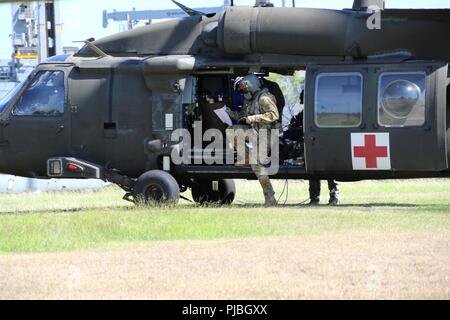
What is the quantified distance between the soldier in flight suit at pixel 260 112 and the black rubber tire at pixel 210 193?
7.59 ft

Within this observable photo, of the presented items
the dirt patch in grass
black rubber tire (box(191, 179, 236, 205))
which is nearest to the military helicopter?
black rubber tire (box(191, 179, 236, 205))

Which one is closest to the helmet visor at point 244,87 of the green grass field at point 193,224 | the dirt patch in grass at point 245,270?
the green grass field at point 193,224

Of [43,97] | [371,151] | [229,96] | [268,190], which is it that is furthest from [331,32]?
[43,97]

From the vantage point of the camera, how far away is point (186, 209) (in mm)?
15750

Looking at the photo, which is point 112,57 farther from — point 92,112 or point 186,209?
point 186,209

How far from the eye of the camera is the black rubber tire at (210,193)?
19422mm

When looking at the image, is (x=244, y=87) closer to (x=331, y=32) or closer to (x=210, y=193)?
(x=331, y=32)

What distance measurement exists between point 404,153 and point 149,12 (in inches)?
3012

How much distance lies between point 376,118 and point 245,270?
7.04 metres

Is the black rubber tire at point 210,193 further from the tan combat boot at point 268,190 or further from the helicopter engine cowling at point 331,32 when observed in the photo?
the helicopter engine cowling at point 331,32

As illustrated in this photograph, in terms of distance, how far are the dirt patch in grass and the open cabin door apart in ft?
14.5

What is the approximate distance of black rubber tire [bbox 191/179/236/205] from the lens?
765 inches
